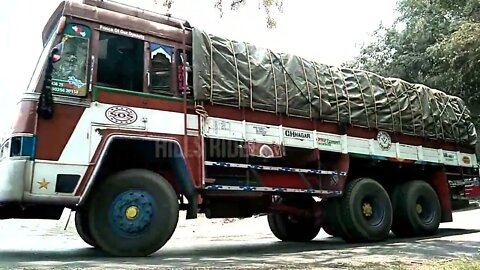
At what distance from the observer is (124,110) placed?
6250 mm

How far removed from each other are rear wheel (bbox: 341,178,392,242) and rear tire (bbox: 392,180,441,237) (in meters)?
0.71

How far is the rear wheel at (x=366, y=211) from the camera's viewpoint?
855 cm

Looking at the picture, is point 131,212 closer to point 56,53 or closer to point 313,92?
point 56,53

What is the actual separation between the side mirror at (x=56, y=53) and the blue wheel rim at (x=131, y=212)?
1.78 meters

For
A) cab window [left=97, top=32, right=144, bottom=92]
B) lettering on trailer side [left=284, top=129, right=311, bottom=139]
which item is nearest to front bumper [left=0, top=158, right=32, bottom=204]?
cab window [left=97, top=32, right=144, bottom=92]

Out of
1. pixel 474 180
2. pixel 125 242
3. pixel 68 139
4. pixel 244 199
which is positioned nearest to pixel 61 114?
pixel 68 139

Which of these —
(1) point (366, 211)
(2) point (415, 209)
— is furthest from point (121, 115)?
(2) point (415, 209)

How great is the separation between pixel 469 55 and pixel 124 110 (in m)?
10.5

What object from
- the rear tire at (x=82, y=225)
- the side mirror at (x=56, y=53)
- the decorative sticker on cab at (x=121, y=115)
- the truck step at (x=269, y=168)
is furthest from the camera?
the truck step at (x=269, y=168)

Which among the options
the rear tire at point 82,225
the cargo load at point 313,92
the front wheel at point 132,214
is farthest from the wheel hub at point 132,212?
the cargo load at point 313,92

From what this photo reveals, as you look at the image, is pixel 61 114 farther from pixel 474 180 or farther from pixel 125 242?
pixel 474 180

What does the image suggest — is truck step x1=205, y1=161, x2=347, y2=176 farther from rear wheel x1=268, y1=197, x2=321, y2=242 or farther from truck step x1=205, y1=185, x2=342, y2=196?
rear wheel x1=268, y1=197, x2=321, y2=242

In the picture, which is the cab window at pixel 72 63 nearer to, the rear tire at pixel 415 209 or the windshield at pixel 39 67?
the windshield at pixel 39 67

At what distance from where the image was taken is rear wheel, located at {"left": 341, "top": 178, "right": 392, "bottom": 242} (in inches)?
337
